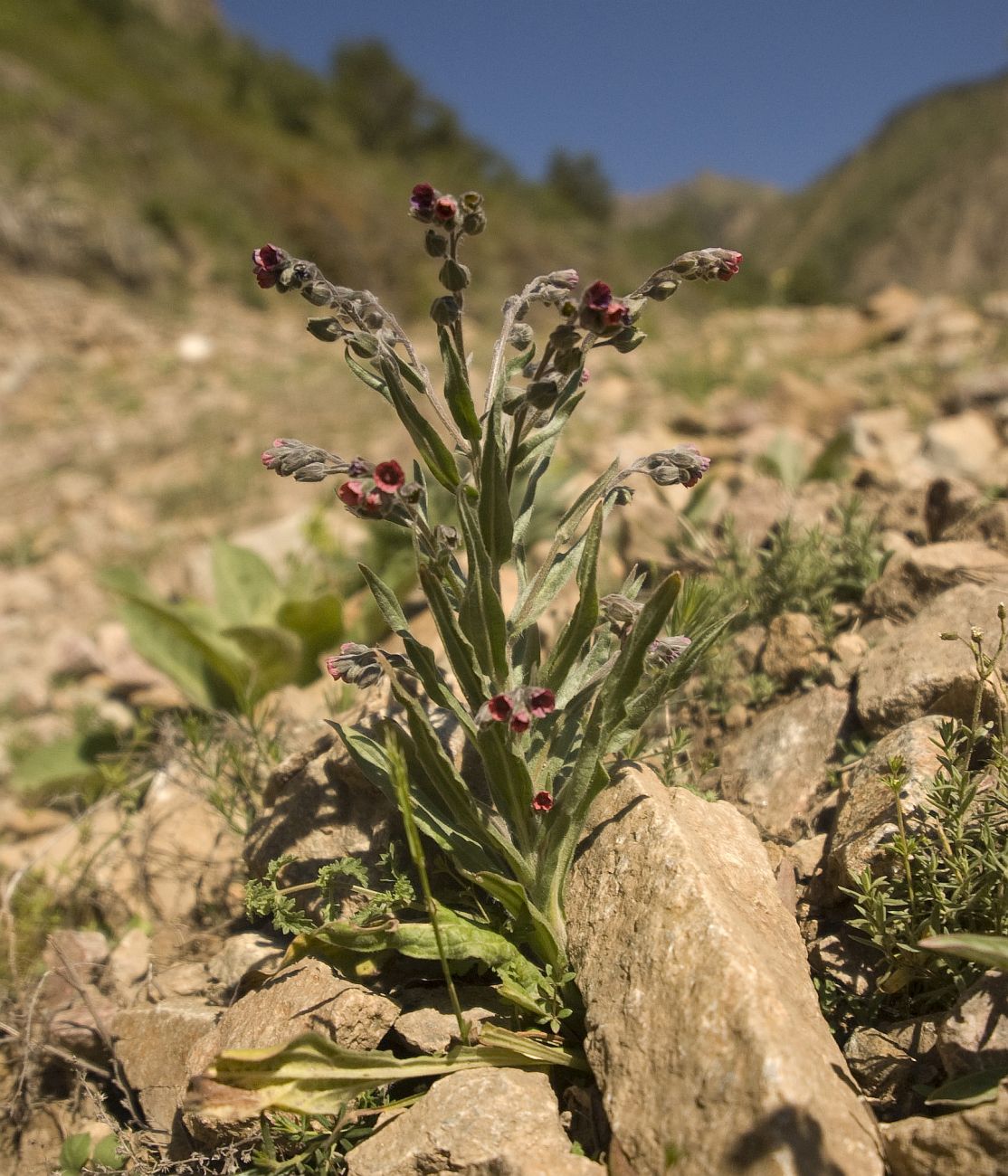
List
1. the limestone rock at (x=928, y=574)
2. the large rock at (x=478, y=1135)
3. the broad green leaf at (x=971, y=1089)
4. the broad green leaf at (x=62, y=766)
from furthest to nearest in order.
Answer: the broad green leaf at (x=62, y=766), the limestone rock at (x=928, y=574), the large rock at (x=478, y=1135), the broad green leaf at (x=971, y=1089)

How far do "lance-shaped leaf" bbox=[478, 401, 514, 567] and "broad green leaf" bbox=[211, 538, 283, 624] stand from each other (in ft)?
8.25

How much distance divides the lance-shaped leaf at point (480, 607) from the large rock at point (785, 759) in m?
0.98

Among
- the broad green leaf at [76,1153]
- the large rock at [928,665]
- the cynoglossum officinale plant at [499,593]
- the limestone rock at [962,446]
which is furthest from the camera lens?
the limestone rock at [962,446]

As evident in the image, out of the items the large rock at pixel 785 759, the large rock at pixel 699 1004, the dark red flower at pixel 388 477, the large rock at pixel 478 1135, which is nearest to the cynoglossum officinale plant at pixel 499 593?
the dark red flower at pixel 388 477

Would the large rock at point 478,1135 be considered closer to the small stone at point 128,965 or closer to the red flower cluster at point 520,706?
the red flower cluster at point 520,706

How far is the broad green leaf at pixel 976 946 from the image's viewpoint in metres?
1.51

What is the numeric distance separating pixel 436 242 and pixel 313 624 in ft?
7.78

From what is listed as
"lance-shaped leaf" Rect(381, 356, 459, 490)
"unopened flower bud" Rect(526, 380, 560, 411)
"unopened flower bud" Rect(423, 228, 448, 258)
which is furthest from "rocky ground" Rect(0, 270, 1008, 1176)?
"unopened flower bud" Rect(423, 228, 448, 258)

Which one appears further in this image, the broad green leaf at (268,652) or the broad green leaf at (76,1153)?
the broad green leaf at (268,652)

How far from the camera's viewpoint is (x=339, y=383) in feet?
33.0

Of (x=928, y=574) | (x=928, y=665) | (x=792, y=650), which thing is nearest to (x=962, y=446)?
(x=928, y=574)

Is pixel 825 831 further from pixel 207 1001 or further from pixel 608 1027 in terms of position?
pixel 207 1001

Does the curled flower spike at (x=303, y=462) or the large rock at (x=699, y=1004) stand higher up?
the curled flower spike at (x=303, y=462)

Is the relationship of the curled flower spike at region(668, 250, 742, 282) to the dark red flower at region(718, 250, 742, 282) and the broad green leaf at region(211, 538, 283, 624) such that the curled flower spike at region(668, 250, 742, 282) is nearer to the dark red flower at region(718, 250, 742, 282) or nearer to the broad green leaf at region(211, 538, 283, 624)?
the dark red flower at region(718, 250, 742, 282)
